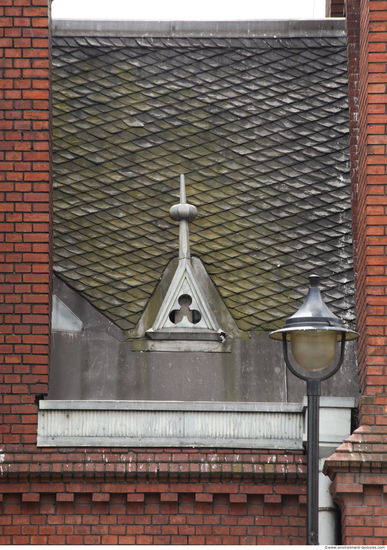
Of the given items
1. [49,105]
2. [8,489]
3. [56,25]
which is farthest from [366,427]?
[56,25]

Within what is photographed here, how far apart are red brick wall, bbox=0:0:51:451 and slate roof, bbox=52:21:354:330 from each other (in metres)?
1.05

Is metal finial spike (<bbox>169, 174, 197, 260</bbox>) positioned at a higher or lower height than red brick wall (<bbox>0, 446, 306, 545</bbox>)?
higher

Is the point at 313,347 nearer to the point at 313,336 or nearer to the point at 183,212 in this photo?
the point at 313,336

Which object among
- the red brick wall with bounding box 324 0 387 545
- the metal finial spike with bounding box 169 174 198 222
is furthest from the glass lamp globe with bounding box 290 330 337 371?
the metal finial spike with bounding box 169 174 198 222

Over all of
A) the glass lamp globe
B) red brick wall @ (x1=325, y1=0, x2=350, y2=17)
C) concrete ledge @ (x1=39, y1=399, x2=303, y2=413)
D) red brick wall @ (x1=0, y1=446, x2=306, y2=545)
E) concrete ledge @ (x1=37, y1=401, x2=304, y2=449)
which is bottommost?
red brick wall @ (x1=0, y1=446, x2=306, y2=545)

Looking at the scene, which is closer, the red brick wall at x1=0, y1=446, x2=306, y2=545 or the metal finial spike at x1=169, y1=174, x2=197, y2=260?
the red brick wall at x1=0, y1=446, x2=306, y2=545

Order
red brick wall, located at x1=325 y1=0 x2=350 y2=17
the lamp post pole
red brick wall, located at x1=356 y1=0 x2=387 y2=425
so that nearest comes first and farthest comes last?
the lamp post pole → red brick wall, located at x1=356 y1=0 x2=387 y2=425 → red brick wall, located at x1=325 y1=0 x2=350 y2=17

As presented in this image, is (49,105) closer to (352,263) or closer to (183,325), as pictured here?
(183,325)

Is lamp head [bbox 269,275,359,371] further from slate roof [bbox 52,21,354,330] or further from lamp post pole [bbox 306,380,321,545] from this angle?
slate roof [bbox 52,21,354,330]

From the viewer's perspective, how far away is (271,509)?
27.6 feet

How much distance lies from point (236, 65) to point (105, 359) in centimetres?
461

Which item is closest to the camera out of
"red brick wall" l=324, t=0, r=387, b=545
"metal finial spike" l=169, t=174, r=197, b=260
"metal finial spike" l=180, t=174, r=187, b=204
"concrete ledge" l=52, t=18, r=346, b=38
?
"red brick wall" l=324, t=0, r=387, b=545

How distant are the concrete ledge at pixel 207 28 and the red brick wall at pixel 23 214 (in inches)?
118

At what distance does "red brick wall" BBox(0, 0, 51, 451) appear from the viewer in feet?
28.2
